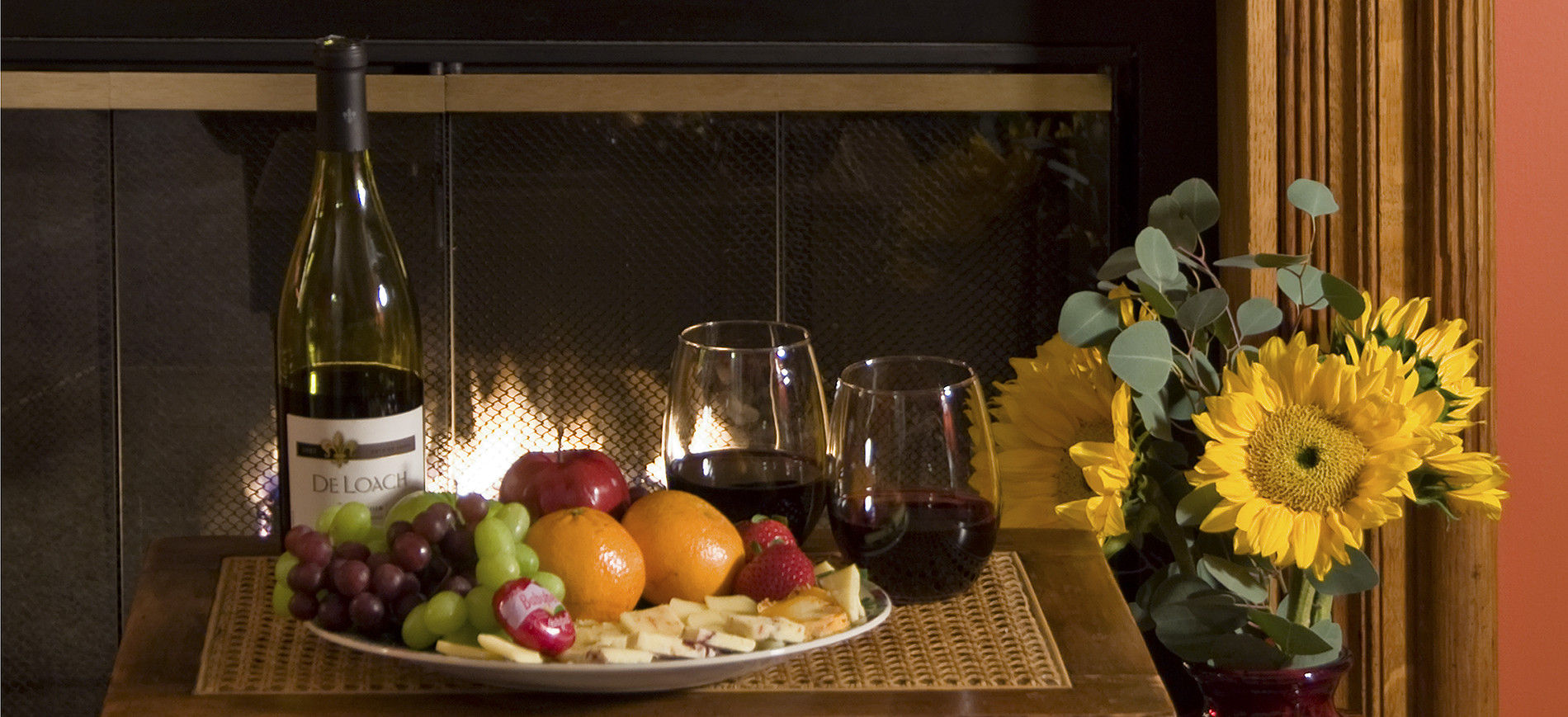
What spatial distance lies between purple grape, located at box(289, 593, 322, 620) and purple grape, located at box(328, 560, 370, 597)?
3cm

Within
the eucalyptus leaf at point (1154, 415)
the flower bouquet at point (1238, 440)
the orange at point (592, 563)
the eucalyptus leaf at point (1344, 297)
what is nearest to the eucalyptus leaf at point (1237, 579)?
the flower bouquet at point (1238, 440)

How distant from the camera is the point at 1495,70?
1.43m

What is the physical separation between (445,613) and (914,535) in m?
0.27

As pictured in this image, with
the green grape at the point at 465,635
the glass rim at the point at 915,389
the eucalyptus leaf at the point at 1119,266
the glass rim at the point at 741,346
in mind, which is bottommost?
the green grape at the point at 465,635

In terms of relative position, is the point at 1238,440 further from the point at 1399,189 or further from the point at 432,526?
the point at 432,526

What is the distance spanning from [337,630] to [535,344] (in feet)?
2.50

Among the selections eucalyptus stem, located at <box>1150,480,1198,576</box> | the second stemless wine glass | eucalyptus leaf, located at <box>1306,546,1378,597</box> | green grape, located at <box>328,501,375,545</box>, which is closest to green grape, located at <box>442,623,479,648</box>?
green grape, located at <box>328,501,375,545</box>

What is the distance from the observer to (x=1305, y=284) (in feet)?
4.10

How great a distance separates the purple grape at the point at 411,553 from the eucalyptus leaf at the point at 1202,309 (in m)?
A: 0.63

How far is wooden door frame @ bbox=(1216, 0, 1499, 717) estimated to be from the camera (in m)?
1.38

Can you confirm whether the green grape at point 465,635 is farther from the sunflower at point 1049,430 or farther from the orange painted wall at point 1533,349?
the orange painted wall at point 1533,349

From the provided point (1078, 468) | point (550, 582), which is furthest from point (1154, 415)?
point (550, 582)

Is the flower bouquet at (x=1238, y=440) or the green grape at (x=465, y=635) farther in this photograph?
the flower bouquet at (x=1238, y=440)

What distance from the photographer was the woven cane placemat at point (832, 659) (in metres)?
0.80
